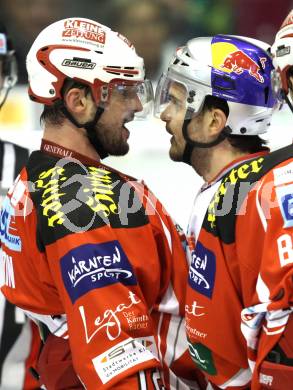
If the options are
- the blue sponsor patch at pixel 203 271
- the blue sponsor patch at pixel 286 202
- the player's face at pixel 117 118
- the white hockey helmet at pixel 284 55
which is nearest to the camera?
the blue sponsor patch at pixel 286 202

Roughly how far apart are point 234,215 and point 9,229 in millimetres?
766

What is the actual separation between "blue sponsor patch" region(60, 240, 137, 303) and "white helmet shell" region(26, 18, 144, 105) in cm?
55

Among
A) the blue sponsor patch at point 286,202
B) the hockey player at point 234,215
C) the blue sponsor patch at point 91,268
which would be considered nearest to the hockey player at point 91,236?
the blue sponsor patch at point 91,268

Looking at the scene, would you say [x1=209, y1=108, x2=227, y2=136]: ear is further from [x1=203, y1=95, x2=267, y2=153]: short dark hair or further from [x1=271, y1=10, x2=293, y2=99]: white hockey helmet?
[x1=271, y1=10, x2=293, y2=99]: white hockey helmet

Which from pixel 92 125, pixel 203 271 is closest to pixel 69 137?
pixel 92 125

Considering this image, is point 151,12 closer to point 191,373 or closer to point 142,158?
point 142,158

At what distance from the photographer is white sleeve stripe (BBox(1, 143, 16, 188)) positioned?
11.6ft

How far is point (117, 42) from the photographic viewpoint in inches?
111

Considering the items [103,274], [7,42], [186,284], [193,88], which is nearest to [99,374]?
[103,274]

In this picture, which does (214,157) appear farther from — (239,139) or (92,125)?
(92,125)

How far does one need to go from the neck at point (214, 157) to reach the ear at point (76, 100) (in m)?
0.40

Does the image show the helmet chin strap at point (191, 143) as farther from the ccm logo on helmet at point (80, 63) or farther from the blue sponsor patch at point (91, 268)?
the blue sponsor patch at point (91, 268)

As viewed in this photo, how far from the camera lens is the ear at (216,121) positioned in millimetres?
2839

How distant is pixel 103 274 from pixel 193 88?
28.1 inches
